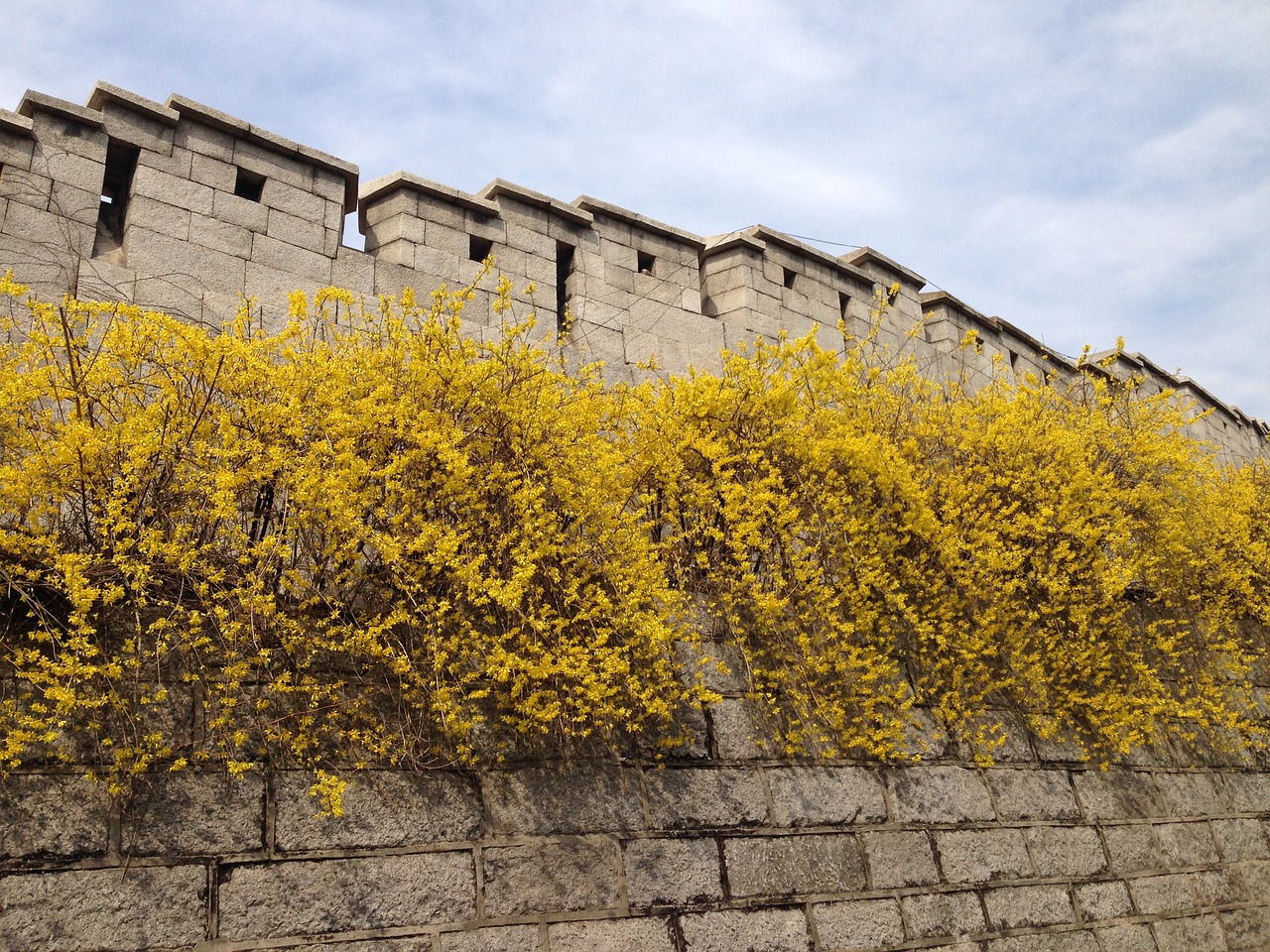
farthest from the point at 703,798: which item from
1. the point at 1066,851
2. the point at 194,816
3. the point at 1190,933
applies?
the point at 1190,933

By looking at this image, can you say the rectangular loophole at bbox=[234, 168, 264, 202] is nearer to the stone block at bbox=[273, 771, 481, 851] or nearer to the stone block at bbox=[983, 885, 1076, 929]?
the stone block at bbox=[273, 771, 481, 851]

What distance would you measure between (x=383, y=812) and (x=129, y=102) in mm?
3389

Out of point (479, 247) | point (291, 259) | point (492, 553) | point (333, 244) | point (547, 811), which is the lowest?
point (547, 811)

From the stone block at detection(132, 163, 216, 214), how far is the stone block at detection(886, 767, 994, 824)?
4.04 m

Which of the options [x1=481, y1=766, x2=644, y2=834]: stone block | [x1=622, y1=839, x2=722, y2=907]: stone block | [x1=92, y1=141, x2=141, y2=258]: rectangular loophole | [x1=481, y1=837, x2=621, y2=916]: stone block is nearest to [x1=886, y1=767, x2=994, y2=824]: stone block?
[x1=622, y1=839, x2=722, y2=907]: stone block

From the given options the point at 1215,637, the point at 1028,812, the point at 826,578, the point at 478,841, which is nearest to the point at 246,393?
the point at 478,841

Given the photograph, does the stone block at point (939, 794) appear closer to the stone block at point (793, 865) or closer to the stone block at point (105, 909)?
the stone block at point (793, 865)

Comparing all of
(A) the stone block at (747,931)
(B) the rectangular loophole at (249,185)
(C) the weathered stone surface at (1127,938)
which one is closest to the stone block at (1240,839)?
(C) the weathered stone surface at (1127,938)

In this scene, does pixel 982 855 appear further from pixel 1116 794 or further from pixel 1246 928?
pixel 1246 928

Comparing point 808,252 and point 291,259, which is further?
point 808,252

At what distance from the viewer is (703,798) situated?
12.4ft

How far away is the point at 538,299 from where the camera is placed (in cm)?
538

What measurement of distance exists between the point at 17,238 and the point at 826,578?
371 cm

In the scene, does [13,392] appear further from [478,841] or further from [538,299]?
[538,299]
